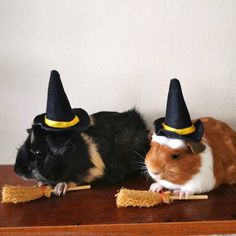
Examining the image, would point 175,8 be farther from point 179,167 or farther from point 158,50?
point 179,167

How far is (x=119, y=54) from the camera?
1020 millimetres

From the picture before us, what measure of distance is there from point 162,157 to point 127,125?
19 cm

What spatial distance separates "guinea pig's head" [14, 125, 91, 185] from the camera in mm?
A: 808

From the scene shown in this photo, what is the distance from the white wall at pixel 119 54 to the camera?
0.99 metres

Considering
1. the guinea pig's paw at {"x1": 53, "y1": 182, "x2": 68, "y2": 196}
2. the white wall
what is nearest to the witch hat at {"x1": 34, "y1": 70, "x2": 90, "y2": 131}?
the guinea pig's paw at {"x1": 53, "y1": 182, "x2": 68, "y2": 196}

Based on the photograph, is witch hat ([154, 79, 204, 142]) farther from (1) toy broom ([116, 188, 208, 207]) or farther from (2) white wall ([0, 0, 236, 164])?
(2) white wall ([0, 0, 236, 164])

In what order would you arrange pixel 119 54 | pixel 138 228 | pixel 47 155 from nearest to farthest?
pixel 138 228, pixel 47 155, pixel 119 54

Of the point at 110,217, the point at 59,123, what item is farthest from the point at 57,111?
the point at 110,217

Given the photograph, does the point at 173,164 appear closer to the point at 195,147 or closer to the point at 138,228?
the point at 195,147

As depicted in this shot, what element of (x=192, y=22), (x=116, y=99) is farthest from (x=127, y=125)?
(x=192, y=22)

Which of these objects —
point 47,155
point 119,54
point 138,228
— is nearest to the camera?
point 138,228

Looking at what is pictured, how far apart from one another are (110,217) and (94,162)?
0.53 ft

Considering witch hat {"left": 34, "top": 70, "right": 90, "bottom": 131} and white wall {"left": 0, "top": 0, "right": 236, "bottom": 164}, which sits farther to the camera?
white wall {"left": 0, "top": 0, "right": 236, "bottom": 164}

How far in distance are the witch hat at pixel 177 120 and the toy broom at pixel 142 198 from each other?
145mm
